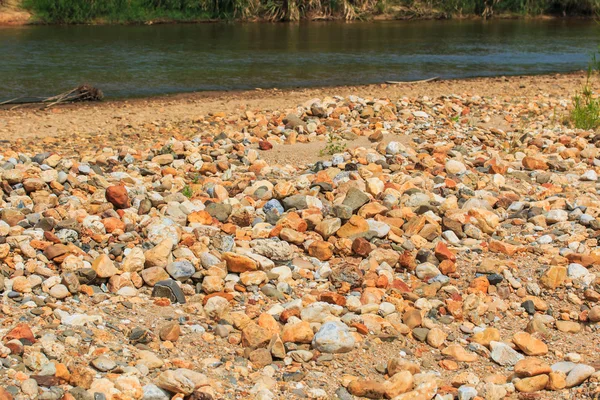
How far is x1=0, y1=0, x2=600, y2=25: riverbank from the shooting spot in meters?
20.0

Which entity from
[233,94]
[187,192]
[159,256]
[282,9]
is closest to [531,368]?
[159,256]

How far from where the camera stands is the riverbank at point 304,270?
3113 mm

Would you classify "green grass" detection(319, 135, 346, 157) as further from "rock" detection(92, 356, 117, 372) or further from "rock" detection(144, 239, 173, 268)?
"rock" detection(92, 356, 117, 372)

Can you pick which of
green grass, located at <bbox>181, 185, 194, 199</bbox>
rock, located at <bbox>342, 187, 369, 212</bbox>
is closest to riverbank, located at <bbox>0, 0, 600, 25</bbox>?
green grass, located at <bbox>181, 185, 194, 199</bbox>

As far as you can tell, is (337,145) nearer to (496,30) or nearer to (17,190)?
(17,190)

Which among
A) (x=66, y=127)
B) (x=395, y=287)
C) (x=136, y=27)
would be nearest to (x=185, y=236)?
(x=395, y=287)

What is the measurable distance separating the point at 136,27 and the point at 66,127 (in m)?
12.0

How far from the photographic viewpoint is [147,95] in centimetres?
1098

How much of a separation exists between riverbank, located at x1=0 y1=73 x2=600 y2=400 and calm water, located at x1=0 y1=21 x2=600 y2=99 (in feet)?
16.9

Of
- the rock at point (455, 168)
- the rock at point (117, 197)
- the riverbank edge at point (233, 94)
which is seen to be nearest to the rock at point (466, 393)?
the rock at point (117, 197)

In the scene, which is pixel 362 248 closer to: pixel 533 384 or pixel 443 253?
pixel 443 253

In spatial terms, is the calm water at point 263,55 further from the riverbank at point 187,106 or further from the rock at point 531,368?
the rock at point 531,368

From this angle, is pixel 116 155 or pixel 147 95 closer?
pixel 116 155

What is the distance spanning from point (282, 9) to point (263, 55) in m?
7.41
